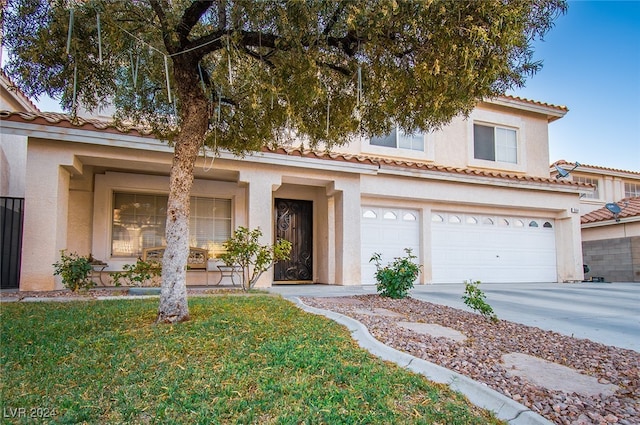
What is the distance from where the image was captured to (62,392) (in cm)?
296

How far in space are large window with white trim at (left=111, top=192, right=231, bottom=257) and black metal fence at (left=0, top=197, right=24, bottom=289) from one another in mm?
2377

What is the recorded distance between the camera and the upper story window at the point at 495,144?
15.0 meters

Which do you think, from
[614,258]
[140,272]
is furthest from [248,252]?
[614,258]

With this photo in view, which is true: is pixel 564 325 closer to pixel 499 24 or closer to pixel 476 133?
pixel 499 24

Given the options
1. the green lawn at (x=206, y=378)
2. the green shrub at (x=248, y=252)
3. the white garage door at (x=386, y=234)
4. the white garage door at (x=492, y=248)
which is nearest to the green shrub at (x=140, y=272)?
the green shrub at (x=248, y=252)

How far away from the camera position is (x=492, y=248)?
1362 centimetres

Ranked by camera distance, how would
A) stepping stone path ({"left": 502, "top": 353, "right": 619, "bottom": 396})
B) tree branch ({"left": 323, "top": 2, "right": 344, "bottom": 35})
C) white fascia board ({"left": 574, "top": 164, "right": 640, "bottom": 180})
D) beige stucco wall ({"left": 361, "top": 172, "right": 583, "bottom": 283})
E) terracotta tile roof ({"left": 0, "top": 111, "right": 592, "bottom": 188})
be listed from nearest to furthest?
stepping stone path ({"left": 502, "top": 353, "right": 619, "bottom": 396}) → tree branch ({"left": 323, "top": 2, "right": 344, "bottom": 35}) → terracotta tile roof ({"left": 0, "top": 111, "right": 592, "bottom": 188}) → beige stucco wall ({"left": 361, "top": 172, "right": 583, "bottom": 283}) → white fascia board ({"left": 574, "top": 164, "right": 640, "bottom": 180})

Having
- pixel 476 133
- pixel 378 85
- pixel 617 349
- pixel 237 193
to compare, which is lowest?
pixel 617 349

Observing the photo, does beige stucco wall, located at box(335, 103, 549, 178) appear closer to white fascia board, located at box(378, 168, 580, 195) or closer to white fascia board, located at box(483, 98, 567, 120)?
white fascia board, located at box(483, 98, 567, 120)

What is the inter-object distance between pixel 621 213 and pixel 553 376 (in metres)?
15.1

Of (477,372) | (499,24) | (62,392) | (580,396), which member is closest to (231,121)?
(499,24)

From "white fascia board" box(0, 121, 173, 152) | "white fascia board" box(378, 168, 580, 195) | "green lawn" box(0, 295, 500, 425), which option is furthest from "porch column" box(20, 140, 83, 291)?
"white fascia board" box(378, 168, 580, 195)

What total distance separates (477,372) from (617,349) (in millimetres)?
2316

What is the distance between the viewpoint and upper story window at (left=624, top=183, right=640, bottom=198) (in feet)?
65.3
